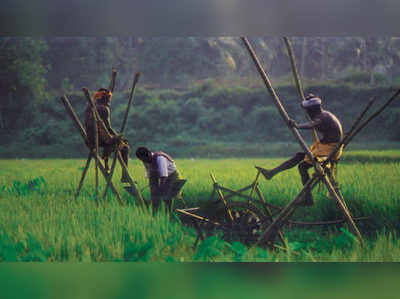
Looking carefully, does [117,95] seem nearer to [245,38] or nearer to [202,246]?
[245,38]

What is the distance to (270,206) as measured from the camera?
2.78 meters

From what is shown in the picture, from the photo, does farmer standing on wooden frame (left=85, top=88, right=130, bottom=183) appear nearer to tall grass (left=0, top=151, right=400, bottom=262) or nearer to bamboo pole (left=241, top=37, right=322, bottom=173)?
tall grass (left=0, top=151, right=400, bottom=262)

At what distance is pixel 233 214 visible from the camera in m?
2.80

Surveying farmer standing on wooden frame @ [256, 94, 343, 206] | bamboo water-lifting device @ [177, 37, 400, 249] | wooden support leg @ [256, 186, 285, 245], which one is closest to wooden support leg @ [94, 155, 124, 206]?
bamboo water-lifting device @ [177, 37, 400, 249]

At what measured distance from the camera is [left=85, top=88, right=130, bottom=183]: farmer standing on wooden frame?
118 inches

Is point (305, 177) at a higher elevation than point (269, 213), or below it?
higher

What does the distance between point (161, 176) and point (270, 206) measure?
825 millimetres

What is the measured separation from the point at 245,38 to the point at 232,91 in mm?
426

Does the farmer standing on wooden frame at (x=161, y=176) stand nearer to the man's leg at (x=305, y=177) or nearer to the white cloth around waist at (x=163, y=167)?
the white cloth around waist at (x=163, y=167)

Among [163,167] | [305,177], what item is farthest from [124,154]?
[305,177]

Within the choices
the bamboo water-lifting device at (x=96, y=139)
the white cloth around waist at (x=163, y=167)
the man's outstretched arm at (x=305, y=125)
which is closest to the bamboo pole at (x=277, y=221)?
the man's outstretched arm at (x=305, y=125)

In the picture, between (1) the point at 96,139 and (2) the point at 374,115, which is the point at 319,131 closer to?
(2) the point at 374,115

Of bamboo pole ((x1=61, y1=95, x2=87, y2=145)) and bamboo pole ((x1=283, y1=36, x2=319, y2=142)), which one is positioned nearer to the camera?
bamboo pole ((x1=283, y1=36, x2=319, y2=142))

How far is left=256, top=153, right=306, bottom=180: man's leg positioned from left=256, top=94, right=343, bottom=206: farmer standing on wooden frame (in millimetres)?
27
